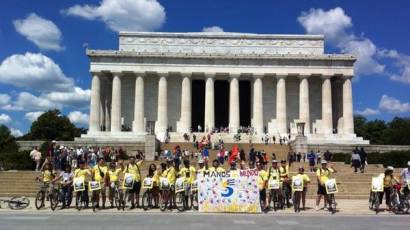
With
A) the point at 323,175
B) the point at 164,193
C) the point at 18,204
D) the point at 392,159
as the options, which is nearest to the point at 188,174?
the point at 164,193

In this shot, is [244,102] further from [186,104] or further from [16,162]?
[16,162]

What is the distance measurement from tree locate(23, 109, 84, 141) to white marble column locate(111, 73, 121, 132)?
34248 mm

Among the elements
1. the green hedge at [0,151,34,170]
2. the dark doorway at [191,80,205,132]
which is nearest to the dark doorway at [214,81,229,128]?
the dark doorway at [191,80,205,132]

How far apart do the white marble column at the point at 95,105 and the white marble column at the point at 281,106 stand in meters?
24.1

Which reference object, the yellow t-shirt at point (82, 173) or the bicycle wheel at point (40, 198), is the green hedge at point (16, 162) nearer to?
the bicycle wheel at point (40, 198)

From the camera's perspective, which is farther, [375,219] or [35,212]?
[35,212]

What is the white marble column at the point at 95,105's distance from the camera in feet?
228

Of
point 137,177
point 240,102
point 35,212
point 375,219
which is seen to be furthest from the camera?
point 240,102

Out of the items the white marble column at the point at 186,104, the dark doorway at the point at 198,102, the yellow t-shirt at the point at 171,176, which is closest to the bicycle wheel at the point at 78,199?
the yellow t-shirt at the point at 171,176

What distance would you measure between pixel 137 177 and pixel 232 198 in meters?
4.41

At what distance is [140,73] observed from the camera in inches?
2783

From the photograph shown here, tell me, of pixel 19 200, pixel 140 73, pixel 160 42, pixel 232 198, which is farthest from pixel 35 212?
pixel 160 42

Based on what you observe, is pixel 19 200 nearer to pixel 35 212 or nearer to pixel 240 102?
pixel 35 212

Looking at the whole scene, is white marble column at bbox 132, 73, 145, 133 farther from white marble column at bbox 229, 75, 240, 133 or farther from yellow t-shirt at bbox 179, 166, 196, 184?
yellow t-shirt at bbox 179, 166, 196, 184
